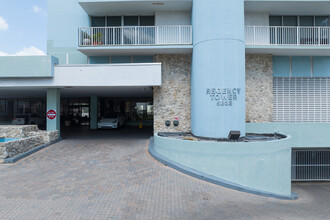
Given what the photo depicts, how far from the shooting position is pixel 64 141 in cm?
1263

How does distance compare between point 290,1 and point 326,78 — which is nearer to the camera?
point 290,1

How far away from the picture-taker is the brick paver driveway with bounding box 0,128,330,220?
5266mm

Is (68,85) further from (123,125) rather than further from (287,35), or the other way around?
(287,35)

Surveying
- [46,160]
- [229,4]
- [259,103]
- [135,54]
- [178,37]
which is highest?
[229,4]

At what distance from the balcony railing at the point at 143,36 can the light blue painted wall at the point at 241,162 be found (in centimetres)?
723

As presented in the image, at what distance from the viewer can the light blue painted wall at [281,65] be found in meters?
13.7

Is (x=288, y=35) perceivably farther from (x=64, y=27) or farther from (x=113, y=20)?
(x=64, y=27)

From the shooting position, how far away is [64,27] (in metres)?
15.0

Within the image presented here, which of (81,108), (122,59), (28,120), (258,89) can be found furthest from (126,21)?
(28,120)

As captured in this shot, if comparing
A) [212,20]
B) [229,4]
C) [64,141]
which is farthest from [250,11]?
[64,141]

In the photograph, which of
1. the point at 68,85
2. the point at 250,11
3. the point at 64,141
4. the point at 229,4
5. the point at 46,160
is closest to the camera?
the point at 46,160

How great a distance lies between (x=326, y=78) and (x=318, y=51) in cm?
229

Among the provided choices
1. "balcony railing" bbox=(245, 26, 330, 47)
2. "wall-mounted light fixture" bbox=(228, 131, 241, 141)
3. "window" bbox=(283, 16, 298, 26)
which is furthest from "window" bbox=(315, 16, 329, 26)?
"wall-mounted light fixture" bbox=(228, 131, 241, 141)

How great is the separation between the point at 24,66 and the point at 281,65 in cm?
1591
